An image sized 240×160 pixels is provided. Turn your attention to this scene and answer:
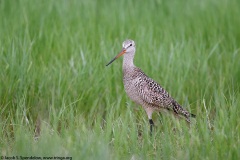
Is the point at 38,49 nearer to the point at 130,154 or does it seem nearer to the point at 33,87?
the point at 33,87

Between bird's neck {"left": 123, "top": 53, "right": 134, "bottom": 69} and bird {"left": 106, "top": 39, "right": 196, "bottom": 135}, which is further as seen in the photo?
bird's neck {"left": 123, "top": 53, "right": 134, "bottom": 69}

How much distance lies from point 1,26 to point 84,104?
2.19m

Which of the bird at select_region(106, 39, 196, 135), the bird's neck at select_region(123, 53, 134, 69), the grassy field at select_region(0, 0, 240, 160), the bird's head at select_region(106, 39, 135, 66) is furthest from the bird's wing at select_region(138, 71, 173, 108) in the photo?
the bird's head at select_region(106, 39, 135, 66)

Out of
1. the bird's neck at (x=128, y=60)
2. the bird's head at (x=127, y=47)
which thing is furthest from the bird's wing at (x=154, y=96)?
the bird's head at (x=127, y=47)

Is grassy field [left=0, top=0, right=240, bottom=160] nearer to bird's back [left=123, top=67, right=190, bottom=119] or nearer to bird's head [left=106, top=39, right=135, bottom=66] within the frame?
bird's back [left=123, top=67, right=190, bottom=119]

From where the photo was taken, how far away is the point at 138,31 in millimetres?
9242

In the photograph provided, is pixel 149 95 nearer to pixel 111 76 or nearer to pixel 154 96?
pixel 154 96

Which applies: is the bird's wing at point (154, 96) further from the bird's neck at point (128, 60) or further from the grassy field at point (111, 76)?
the bird's neck at point (128, 60)

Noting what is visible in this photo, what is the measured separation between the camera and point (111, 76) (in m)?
7.86

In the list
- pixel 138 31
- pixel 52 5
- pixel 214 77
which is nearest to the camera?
pixel 214 77

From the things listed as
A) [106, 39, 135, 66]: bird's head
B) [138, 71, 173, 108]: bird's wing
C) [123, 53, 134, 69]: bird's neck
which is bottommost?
[138, 71, 173, 108]: bird's wing

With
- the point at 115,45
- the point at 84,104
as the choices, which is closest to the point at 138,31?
the point at 115,45

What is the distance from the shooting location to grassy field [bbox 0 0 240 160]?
5.59m

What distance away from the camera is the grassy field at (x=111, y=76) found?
5.59 meters
